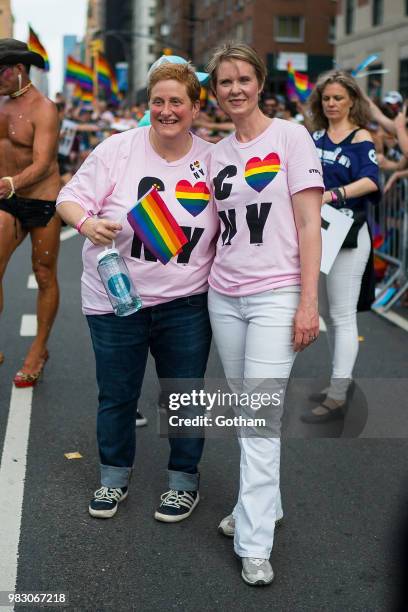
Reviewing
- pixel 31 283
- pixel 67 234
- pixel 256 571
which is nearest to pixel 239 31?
pixel 67 234

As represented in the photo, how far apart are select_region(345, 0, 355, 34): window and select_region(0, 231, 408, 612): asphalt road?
3784cm

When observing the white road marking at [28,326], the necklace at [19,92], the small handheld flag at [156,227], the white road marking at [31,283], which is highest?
the necklace at [19,92]

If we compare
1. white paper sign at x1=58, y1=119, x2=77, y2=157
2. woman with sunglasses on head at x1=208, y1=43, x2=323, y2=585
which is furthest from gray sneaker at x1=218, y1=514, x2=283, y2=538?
white paper sign at x1=58, y1=119, x2=77, y2=157

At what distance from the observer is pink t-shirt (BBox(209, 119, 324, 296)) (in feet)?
10.6

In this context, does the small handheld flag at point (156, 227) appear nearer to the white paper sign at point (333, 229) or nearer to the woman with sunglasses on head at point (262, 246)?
the woman with sunglasses on head at point (262, 246)

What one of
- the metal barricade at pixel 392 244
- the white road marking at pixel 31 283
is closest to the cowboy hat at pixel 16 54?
the white road marking at pixel 31 283

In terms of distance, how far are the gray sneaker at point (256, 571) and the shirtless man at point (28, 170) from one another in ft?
9.51

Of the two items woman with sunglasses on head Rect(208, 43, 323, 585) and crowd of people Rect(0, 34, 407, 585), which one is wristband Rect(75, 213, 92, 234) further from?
woman with sunglasses on head Rect(208, 43, 323, 585)

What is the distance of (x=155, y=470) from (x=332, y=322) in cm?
152

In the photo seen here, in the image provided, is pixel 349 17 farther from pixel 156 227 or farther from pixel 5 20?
pixel 5 20

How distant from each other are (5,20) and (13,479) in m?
103

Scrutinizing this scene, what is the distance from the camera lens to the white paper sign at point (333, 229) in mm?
4617

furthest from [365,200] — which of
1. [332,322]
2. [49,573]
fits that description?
[49,573]

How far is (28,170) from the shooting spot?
18.0ft
